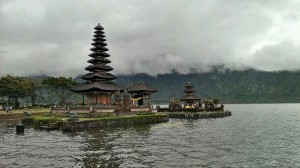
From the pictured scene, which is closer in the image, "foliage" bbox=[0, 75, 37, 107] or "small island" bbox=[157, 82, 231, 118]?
"small island" bbox=[157, 82, 231, 118]

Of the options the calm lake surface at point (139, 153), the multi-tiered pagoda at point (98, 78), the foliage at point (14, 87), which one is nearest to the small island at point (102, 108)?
the multi-tiered pagoda at point (98, 78)

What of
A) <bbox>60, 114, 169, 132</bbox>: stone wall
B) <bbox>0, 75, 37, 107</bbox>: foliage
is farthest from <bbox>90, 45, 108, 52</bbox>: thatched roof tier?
<bbox>0, 75, 37, 107</bbox>: foliage

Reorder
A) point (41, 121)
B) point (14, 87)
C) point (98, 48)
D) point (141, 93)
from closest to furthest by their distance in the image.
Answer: point (41, 121), point (141, 93), point (98, 48), point (14, 87)

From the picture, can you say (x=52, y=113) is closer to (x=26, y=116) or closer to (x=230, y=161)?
(x=26, y=116)

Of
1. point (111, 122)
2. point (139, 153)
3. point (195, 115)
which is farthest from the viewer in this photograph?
point (195, 115)

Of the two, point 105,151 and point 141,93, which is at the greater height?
point 141,93

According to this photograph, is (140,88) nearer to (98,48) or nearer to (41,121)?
(98,48)

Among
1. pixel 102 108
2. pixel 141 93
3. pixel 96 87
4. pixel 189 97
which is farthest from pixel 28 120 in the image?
pixel 189 97

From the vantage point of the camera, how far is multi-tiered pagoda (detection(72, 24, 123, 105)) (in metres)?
80.6

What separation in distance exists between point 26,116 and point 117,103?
63.2 ft

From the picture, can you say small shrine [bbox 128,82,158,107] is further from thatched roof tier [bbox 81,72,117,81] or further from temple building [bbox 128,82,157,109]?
thatched roof tier [bbox 81,72,117,81]

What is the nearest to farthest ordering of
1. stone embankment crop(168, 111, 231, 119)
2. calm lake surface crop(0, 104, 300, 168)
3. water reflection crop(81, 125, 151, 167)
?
water reflection crop(81, 125, 151, 167), calm lake surface crop(0, 104, 300, 168), stone embankment crop(168, 111, 231, 119)

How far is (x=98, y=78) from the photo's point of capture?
8588 cm

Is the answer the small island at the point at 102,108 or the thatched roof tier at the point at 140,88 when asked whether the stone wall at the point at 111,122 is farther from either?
the thatched roof tier at the point at 140,88
